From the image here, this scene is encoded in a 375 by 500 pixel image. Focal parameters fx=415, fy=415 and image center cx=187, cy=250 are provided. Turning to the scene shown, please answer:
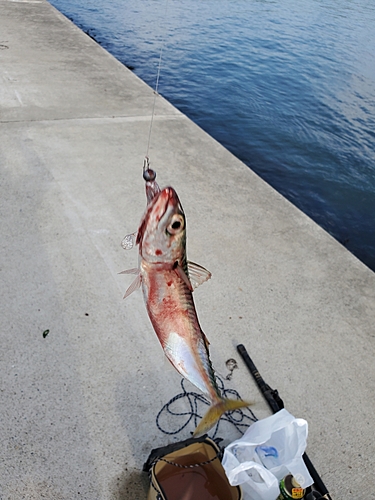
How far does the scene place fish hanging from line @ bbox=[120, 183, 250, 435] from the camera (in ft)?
5.19

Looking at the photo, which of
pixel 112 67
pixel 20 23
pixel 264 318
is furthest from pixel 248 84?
pixel 264 318

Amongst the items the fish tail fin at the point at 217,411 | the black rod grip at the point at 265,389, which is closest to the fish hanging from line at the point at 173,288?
the fish tail fin at the point at 217,411

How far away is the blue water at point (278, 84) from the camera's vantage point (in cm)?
820

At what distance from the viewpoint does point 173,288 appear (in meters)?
1.74

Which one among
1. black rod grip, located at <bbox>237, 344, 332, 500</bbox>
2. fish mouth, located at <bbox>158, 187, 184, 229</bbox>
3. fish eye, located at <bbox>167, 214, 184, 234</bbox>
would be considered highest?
fish mouth, located at <bbox>158, 187, 184, 229</bbox>

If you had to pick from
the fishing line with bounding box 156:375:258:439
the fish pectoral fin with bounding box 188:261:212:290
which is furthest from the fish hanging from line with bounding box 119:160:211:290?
the fishing line with bounding box 156:375:258:439

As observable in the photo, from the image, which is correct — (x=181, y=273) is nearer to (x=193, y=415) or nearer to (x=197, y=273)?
(x=197, y=273)

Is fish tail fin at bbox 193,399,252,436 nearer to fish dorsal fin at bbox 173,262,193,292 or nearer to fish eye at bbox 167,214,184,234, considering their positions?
fish dorsal fin at bbox 173,262,193,292

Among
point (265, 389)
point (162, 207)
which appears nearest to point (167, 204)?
point (162, 207)

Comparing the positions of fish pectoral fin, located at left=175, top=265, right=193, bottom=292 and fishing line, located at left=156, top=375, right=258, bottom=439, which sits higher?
fish pectoral fin, located at left=175, top=265, right=193, bottom=292

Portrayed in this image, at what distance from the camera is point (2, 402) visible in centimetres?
292

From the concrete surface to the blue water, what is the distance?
2.41 meters

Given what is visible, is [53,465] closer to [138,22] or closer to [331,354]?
[331,354]

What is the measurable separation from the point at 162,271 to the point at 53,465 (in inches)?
69.5
